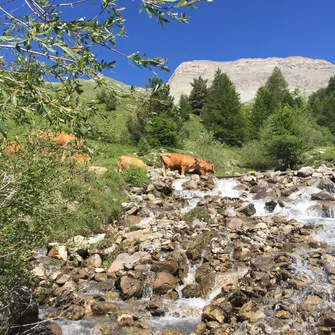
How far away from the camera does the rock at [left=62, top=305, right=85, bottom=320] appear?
323 inches

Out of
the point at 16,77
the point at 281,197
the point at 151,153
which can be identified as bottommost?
the point at 281,197

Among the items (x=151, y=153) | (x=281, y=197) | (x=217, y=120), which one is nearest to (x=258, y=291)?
(x=281, y=197)

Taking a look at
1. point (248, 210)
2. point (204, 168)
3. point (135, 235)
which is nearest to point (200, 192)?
point (248, 210)

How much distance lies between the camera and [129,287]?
970 centimetres

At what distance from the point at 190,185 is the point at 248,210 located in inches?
224

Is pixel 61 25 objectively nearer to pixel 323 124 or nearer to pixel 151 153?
pixel 151 153

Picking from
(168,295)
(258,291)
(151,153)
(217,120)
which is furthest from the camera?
(217,120)

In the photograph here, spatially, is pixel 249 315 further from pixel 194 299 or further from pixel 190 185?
pixel 190 185

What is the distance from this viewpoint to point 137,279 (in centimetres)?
1011

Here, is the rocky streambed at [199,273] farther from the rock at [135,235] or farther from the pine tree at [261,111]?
the pine tree at [261,111]

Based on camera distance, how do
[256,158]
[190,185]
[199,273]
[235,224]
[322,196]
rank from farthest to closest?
[256,158] → [190,185] → [322,196] → [235,224] → [199,273]

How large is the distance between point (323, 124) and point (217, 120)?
26.0m

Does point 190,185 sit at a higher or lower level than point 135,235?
higher

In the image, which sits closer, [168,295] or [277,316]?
[277,316]
